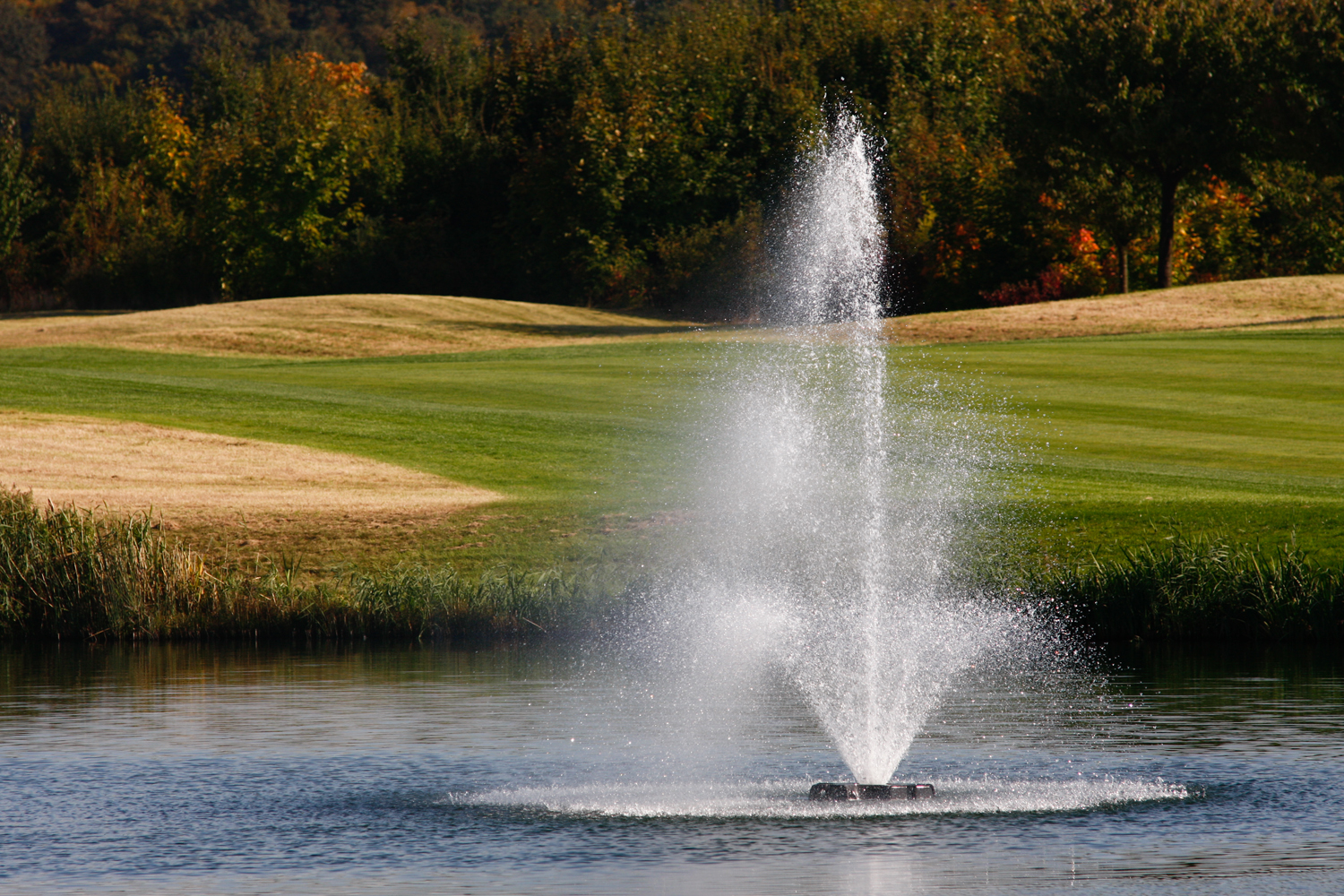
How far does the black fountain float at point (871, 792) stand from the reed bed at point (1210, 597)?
8.47 m

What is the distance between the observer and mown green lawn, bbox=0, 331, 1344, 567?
74.5 ft

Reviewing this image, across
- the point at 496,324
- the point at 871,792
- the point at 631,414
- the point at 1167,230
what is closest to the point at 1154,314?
the point at 1167,230

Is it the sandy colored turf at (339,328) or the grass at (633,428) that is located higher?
the sandy colored turf at (339,328)

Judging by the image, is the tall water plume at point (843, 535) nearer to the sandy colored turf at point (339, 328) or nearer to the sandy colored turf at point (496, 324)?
the sandy colored turf at point (496, 324)

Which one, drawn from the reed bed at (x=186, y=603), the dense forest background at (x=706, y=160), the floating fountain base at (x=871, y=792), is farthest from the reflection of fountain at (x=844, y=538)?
the dense forest background at (x=706, y=160)

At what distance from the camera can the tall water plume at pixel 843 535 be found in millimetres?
14438

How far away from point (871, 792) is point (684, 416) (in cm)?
2124

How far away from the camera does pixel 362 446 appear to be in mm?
29797

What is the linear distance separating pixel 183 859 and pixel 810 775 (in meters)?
4.86

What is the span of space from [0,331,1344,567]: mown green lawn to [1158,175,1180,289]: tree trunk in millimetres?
15517

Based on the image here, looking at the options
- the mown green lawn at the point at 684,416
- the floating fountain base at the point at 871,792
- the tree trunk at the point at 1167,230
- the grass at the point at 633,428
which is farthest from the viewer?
the tree trunk at the point at 1167,230

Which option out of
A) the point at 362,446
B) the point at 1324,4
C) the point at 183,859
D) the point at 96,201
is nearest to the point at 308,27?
the point at 96,201

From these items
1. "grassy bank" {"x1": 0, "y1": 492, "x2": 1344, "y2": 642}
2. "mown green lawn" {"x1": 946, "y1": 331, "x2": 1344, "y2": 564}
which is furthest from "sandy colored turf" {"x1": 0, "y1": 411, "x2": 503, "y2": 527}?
"mown green lawn" {"x1": 946, "y1": 331, "x2": 1344, "y2": 564}

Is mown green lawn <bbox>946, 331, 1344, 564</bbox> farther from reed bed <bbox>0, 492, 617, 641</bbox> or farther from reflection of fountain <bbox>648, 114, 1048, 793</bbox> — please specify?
reed bed <bbox>0, 492, 617, 641</bbox>
